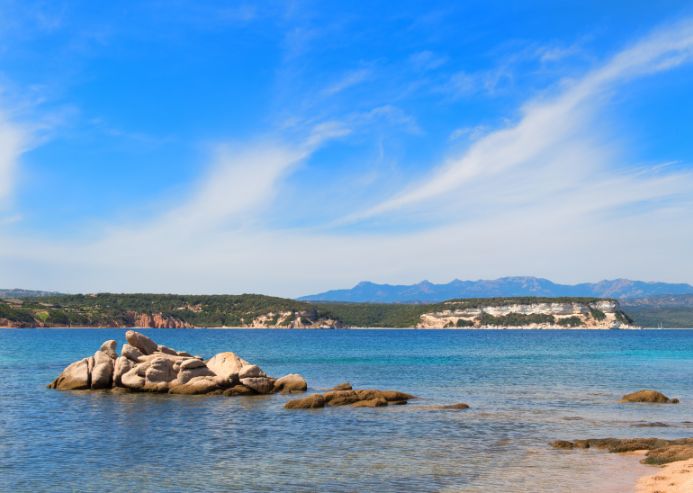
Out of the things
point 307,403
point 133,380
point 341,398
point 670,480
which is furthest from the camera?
point 133,380

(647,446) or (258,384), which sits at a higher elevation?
(258,384)

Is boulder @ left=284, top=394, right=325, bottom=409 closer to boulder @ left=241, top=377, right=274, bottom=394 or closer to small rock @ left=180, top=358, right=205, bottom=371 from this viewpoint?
boulder @ left=241, top=377, right=274, bottom=394

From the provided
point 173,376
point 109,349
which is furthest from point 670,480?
point 109,349

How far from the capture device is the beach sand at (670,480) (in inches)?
795

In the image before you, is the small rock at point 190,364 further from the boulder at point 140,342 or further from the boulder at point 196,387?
the boulder at point 140,342

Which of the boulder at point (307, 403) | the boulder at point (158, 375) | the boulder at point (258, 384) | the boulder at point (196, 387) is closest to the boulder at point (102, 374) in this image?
the boulder at point (158, 375)

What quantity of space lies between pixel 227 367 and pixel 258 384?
3.45m

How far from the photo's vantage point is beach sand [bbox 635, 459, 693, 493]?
20.2 metres

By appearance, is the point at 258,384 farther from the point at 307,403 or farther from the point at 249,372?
the point at 307,403

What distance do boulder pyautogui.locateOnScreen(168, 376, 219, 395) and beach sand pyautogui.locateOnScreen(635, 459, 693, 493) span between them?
107 feet

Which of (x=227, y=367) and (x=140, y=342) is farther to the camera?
(x=140, y=342)

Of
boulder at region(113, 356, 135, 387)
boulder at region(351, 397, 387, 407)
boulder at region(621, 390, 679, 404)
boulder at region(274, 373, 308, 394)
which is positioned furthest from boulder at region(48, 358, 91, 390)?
boulder at region(621, 390, 679, 404)

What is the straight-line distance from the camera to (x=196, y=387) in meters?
47.2

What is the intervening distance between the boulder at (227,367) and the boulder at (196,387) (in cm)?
79
